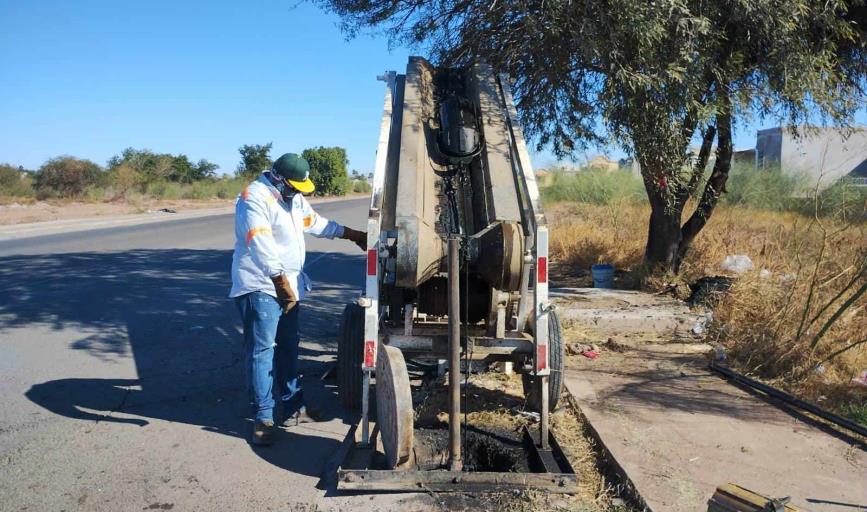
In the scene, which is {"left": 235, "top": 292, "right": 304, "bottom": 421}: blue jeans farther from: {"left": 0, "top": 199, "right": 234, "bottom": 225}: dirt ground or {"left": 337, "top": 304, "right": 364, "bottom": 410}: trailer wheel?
{"left": 0, "top": 199, "right": 234, "bottom": 225}: dirt ground

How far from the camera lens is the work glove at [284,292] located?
4.58m

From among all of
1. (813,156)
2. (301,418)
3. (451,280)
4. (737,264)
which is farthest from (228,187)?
(451,280)

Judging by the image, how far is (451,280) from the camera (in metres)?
3.82

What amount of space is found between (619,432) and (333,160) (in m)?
62.6

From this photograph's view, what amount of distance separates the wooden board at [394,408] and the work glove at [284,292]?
881 millimetres

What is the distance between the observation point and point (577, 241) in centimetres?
1346

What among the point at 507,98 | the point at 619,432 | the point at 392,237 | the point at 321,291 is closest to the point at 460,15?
the point at 507,98

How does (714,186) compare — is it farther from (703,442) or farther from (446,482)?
(446,482)

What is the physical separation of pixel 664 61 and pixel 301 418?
486cm

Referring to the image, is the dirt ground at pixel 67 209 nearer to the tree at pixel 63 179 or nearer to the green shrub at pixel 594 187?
the tree at pixel 63 179

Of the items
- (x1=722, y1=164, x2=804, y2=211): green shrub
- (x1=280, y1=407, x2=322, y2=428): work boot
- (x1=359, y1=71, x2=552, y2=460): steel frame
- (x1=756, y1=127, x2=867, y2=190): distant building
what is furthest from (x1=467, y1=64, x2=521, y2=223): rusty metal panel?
(x1=722, y1=164, x2=804, y2=211): green shrub

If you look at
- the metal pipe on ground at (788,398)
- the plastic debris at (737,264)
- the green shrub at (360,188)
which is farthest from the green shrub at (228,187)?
the metal pipe on ground at (788,398)

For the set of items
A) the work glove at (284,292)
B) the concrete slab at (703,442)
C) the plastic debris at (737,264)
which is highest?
the work glove at (284,292)

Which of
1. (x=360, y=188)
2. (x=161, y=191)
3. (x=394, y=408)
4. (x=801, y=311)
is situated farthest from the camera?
(x=360, y=188)
